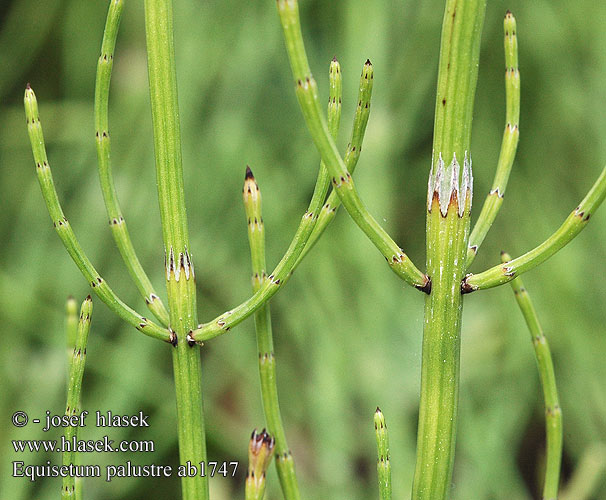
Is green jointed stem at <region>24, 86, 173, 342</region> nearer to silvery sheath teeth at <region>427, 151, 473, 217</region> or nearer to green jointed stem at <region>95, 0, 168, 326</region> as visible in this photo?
green jointed stem at <region>95, 0, 168, 326</region>

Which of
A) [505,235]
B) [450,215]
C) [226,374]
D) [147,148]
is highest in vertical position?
[147,148]

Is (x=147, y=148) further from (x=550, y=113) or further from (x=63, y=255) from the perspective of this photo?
(x=550, y=113)

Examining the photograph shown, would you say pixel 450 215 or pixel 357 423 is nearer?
pixel 450 215

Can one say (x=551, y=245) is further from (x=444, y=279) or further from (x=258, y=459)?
(x=258, y=459)

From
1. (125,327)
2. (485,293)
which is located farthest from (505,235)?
(125,327)

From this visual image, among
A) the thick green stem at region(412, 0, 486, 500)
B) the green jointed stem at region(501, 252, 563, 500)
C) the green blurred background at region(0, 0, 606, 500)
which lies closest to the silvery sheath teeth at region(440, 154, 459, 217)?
the thick green stem at region(412, 0, 486, 500)

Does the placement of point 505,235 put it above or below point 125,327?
above

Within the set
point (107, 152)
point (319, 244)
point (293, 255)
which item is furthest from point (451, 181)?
point (319, 244)

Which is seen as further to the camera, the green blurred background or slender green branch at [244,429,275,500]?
the green blurred background
